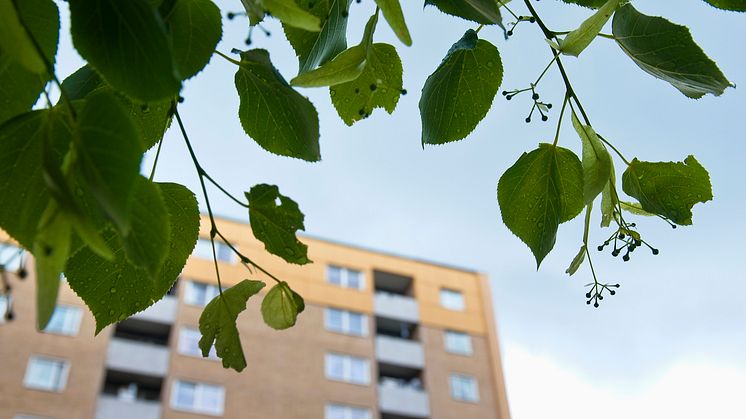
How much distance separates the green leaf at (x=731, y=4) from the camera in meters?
0.55

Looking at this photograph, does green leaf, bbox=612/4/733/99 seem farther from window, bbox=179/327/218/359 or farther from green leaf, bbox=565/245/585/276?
window, bbox=179/327/218/359

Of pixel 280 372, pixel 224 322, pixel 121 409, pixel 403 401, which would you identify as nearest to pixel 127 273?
pixel 224 322

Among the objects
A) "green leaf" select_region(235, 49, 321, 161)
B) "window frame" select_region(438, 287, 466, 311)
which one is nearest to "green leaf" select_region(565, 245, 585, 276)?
"green leaf" select_region(235, 49, 321, 161)

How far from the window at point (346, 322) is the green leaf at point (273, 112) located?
18758 mm

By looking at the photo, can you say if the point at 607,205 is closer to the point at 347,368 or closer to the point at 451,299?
the point at 347,368

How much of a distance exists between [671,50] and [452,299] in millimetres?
20873

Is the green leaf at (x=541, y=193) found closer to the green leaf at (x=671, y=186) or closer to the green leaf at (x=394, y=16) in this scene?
the green leaf at (x=671, y=186)

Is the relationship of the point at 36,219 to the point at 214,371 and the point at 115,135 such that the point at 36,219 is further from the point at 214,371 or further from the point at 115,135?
the point at 214,371

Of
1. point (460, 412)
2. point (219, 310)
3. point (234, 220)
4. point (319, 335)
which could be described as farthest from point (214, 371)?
point (219, 310)

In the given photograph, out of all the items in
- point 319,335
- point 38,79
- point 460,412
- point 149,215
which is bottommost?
point 149,215

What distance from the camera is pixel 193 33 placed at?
19.6 inches

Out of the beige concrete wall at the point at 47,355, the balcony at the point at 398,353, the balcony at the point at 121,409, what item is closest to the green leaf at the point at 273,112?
the beige concrete wall at the point at 47,355

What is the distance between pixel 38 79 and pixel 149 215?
0.45 ft

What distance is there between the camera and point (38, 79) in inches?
18.4
